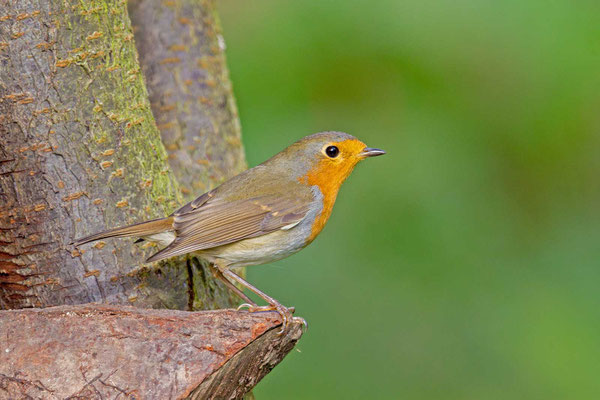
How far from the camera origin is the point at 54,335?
2.23 meters

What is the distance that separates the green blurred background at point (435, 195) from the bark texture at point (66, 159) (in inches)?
58.5

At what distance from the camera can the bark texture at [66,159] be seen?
2689mm

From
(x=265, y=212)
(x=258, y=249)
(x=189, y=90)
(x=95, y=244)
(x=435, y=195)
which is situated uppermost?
(x=189, y=90)

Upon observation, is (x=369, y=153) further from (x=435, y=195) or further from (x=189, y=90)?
(x=189, y=90)

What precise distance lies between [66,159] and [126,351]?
0.88 metres

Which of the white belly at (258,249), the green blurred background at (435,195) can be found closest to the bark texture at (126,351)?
the white belly at (258,249)

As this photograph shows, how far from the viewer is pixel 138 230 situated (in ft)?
9.07

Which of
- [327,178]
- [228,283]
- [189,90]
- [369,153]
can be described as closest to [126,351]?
[228,283]

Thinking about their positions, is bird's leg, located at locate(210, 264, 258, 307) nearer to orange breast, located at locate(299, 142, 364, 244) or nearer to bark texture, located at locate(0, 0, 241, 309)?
bark texture, located at locate(0, 0, 241, 309)

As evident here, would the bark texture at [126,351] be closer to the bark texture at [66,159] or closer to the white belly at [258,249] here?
the bark texture at [66,159]

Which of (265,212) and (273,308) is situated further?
(265,212)

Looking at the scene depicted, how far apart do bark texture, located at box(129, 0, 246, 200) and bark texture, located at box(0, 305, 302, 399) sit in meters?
1.54

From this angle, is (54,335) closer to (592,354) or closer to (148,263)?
(148,263)

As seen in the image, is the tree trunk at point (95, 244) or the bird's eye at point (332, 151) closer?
the tree trunk at point (95, 244)
